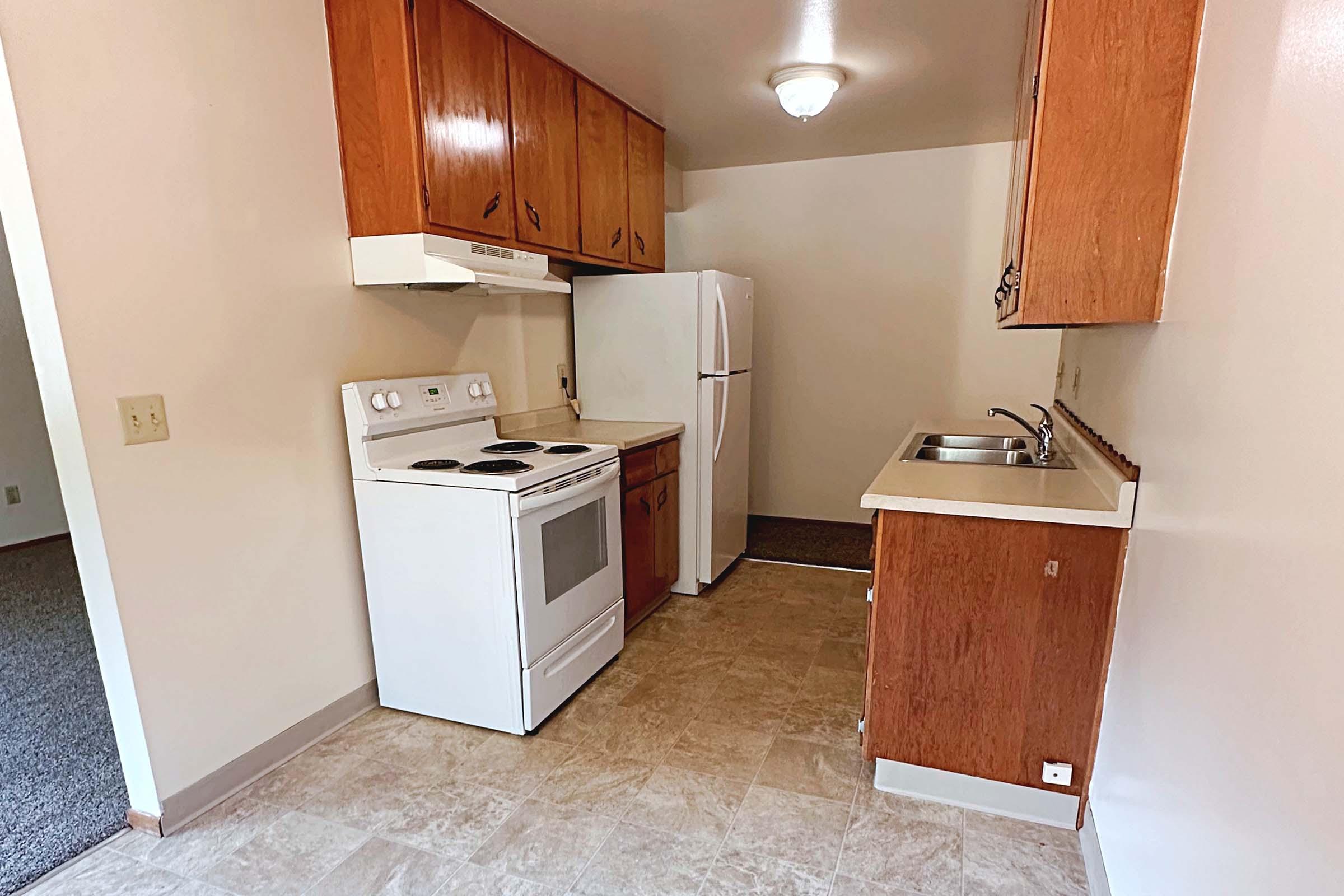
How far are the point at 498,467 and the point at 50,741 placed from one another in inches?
66.5

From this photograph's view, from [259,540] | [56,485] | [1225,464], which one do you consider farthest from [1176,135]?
[56,485]

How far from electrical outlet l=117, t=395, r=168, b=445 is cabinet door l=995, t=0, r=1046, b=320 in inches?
85.4

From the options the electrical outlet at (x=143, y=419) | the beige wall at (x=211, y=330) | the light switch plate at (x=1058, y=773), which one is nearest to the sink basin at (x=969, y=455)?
the light switch plate at (x=1058, y=773)

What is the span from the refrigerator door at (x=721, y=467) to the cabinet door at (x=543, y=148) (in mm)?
981

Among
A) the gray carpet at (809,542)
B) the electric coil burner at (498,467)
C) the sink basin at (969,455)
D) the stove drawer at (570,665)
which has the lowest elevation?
the gray carpet at (809,542)

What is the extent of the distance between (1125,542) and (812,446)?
2909mm

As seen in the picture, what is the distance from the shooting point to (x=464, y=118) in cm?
222

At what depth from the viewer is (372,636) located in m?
2.35

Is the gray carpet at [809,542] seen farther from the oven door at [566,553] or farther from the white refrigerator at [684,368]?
the oven door at [566,553]

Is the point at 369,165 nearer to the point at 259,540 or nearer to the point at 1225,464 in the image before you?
the point at 259,540

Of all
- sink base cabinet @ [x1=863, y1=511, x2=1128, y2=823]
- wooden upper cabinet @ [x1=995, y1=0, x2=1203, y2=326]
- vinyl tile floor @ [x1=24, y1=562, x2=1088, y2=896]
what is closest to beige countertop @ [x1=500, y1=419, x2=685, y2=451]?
vinyl tile floor @ [x1=24, y1=562, x2=1088, y2=896]

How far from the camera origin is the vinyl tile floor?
5.25 feet

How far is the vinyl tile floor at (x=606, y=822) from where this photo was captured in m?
1.60

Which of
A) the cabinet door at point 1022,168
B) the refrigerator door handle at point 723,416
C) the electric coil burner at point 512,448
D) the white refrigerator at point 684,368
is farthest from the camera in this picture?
the refrigerator door handle at point 723,416
